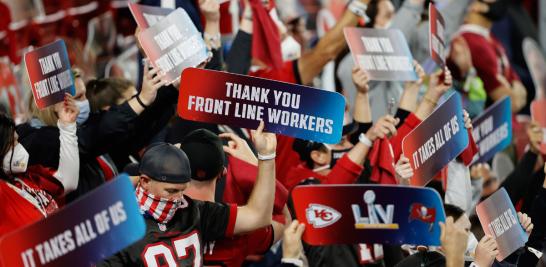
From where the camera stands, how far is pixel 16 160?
16.2 feet

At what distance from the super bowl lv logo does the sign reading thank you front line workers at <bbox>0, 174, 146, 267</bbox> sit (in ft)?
3.37

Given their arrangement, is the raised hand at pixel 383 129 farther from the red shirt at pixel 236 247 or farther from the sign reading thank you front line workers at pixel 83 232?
the sign reading thank you front line workers at pixel 83 232

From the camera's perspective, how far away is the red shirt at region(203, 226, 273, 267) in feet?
16.5

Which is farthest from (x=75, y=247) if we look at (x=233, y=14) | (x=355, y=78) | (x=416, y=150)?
(x=233, y=14)

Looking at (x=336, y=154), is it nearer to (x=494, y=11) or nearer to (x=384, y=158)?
(x=384, y=158)

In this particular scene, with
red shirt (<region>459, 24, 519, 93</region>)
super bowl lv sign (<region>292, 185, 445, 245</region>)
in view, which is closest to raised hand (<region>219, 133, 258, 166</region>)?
super bowl lv sign (<region>292, 185, 445, 245</region>)

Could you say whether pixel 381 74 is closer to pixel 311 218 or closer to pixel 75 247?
pixel 311 218

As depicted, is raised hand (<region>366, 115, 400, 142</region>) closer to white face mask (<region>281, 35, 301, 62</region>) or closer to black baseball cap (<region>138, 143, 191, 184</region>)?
black baseball cap (<region>138, 143, 191, 184</region>)

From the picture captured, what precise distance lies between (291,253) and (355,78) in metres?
1.81

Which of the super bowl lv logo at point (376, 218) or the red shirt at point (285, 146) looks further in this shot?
the red shirt at point (285, 146)

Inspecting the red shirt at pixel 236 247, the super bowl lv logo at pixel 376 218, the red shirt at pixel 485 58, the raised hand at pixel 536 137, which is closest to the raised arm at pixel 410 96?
the raised hand at pixel 536 137

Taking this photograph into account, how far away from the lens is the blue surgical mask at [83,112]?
226 inches

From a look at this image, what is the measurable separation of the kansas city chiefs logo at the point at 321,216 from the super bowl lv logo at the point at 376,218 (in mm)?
81

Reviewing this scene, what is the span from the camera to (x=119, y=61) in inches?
412
